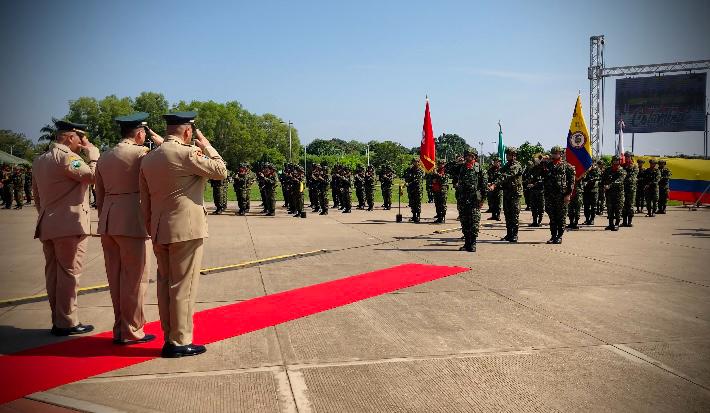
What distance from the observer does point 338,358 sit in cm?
417

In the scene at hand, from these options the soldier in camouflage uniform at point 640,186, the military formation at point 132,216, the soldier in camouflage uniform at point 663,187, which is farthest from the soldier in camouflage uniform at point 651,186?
the military formation at point 132,216

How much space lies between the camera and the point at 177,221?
423cm

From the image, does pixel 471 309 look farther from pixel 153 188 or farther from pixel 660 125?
pixel 660 125

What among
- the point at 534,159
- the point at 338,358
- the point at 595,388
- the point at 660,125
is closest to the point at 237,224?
the point at 534,159

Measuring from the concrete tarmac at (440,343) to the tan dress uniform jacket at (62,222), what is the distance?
1.21ft

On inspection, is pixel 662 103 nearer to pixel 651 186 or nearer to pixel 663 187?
pixel 663 187

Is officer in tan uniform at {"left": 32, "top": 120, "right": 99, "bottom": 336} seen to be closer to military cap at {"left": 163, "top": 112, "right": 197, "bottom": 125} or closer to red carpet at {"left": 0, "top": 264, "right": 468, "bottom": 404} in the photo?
red carpet at {"left": 0, "top": 264, "right": 468, "bottom": 404}

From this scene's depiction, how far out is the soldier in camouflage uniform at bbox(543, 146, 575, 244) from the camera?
11.2m

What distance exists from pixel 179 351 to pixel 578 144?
14194mm

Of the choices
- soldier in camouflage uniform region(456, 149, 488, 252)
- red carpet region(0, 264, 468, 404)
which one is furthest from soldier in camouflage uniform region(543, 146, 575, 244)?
red carpet region(0, 264, 468, 404)

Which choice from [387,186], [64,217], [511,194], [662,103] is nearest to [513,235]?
[511,194]

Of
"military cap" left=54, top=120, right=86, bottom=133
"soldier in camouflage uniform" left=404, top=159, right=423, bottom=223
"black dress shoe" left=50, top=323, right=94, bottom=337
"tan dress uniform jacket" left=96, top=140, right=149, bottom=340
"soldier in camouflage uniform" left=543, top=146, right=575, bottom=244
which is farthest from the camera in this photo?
"soldier in camouflage uniform" left=404, top=159, right=423, bottom=223

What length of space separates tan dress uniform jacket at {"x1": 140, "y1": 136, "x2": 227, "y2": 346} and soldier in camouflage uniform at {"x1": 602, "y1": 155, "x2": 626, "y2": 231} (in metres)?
12.5

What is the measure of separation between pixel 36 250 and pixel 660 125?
5682 cm
